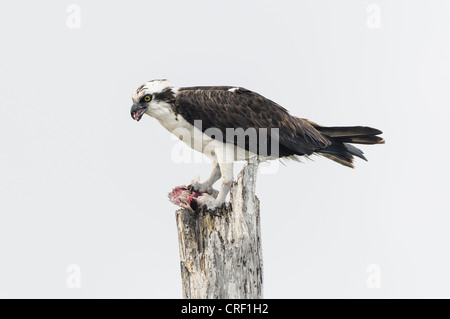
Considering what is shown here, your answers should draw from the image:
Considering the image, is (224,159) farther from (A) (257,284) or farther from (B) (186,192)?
(A) (257,284)

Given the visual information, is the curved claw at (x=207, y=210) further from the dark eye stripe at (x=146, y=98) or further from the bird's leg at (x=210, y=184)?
the dark eye stripe at (x=146, y=98)

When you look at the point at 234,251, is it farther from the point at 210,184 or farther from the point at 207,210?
the point at 210,184

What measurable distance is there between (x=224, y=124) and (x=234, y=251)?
4.89 ft

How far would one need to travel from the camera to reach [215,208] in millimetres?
7555

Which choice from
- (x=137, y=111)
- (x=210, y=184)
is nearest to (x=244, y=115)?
(x=210, y=184)

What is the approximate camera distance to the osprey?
26.0 ft

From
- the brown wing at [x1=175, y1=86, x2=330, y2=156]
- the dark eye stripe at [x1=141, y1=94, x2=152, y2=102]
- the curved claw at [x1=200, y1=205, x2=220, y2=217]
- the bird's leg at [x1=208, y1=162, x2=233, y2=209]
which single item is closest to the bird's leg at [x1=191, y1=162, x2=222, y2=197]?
the bird's leg at [x1=208, y1=162, x2=233, y2=209]

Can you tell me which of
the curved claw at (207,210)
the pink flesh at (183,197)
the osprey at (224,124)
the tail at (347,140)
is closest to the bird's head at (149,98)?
the osprey at (224,124)

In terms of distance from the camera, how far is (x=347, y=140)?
28.0 feet

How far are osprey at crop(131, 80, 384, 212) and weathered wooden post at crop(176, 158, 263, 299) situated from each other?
0.48 meters

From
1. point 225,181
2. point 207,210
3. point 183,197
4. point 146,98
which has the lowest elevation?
point 207,210

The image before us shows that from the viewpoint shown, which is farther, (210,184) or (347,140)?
(347,140)

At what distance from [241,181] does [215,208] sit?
546 millimetres
